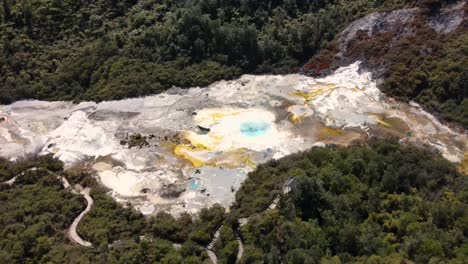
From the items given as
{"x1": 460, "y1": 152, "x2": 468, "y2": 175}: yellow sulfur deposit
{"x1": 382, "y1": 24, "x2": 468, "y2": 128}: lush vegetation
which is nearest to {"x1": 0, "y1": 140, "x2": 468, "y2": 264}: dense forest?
{"x1": 460, "y1": 152, "x2": 468, "y2": 175}: yellow sulfur deposit

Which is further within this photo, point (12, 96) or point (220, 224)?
point (12, 96)

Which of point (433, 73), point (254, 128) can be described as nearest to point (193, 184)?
point (254, 128)

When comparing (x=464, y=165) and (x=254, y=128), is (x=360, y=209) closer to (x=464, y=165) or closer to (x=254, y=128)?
(x=464, y=165)

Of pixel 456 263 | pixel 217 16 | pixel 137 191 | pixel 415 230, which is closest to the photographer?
pixel 456 263

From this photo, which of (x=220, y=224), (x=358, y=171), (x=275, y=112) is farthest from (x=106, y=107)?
(x=358, y=171)

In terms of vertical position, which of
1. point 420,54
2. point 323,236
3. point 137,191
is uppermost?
point 420,54

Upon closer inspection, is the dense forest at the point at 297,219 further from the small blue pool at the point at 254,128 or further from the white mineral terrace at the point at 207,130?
the small blue pool at the point at 254,128

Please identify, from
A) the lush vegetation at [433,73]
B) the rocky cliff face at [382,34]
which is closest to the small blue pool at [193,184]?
the rocky cliff face at [382,34]

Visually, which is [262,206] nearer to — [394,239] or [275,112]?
[394,239]
